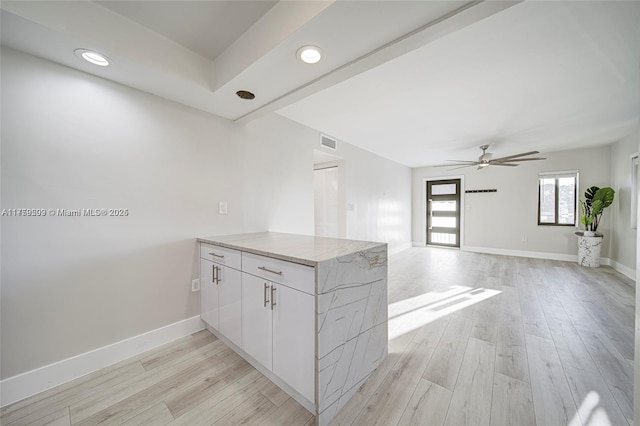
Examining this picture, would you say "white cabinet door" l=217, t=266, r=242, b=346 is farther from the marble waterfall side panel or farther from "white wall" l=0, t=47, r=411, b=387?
the marble waterfall side panel

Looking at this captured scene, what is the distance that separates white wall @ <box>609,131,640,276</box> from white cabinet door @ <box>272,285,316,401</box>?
5752 mm

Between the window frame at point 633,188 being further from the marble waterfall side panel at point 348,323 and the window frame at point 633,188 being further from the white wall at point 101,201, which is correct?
the white wall at point 101,201

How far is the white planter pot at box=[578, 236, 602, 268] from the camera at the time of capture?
14.8ft

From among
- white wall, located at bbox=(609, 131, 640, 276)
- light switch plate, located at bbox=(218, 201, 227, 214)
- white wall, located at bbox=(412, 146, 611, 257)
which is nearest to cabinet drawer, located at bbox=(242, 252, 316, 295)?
light switch plate, located at bbox=(218, 201, 227, 214)

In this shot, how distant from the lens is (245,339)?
5.65 ft

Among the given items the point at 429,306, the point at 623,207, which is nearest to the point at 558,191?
the point at 623,207

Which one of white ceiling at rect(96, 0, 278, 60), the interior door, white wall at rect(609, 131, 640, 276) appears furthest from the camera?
the interior door

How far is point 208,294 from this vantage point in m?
2.17

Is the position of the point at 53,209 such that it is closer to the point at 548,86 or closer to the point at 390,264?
the point at 548,86

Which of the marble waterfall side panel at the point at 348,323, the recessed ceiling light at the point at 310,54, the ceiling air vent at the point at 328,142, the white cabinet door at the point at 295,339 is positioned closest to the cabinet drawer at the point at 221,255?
the white cabinet door at the point at 295,339

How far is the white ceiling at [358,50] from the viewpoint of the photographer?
50.1 inches

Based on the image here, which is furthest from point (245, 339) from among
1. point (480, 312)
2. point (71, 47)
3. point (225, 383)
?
point (480, 312)

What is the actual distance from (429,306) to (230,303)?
2308 mm

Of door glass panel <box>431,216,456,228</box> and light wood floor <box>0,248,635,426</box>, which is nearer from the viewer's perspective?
light wood floor <box>0,248,635,426</box>
